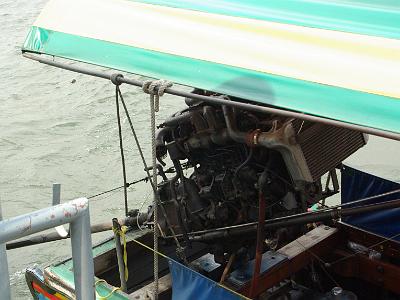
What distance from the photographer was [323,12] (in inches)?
124

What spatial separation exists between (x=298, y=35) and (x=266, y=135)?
0.53 metres

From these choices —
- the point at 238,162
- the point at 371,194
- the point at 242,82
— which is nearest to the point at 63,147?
the point at 371,194

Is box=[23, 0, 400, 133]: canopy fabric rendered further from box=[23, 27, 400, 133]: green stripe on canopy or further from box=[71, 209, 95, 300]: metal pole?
box=[71, 209, 95, 300]: metal pole

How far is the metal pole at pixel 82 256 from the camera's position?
1440mm

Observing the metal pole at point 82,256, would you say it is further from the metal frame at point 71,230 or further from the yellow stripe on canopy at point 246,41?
the yellow stripe on canopy at point 246,41

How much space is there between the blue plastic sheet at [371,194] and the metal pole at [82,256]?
2.95 m

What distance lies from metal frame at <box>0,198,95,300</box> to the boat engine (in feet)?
5.53

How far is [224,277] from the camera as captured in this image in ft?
11.8

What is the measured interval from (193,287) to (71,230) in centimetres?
185

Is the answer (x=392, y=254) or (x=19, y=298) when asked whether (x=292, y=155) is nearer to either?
(x=392, y=254)

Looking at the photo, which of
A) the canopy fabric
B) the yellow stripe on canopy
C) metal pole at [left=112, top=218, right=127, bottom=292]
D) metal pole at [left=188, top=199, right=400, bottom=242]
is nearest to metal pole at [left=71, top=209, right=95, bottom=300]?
the canopy fabric

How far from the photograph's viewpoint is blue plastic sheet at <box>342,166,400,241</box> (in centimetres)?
407

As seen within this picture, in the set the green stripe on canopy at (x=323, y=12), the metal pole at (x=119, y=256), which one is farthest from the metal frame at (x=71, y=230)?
the metal pole at (x=119, y=256)

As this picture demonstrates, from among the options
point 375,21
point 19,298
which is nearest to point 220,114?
point 375,21
